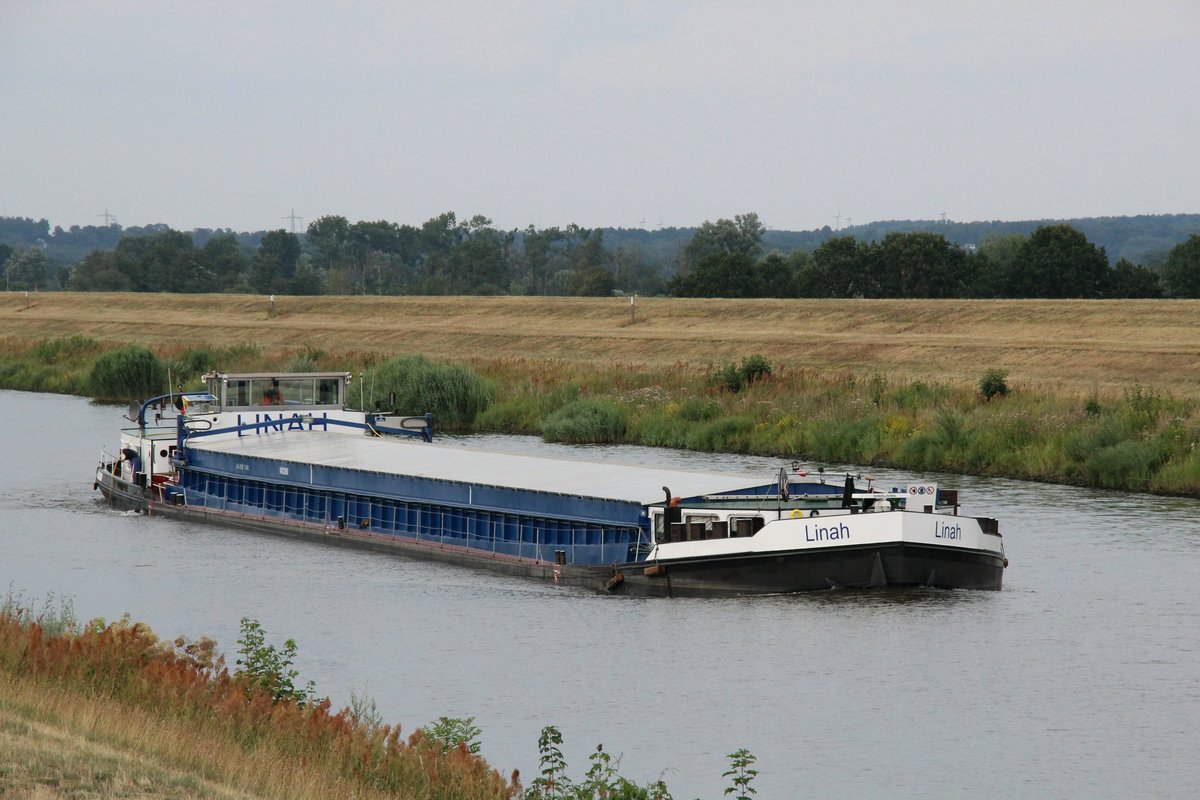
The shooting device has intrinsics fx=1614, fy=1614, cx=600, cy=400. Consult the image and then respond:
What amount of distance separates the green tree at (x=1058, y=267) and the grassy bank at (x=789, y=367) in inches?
505

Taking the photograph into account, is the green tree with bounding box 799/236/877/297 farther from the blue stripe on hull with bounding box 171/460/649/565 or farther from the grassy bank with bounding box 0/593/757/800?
the grassy bank with bounding box 0/593/757/800

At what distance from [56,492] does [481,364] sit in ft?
90.3

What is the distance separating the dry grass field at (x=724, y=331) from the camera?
56.5 m

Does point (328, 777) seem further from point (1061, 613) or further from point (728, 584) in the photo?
point (1061, 613)

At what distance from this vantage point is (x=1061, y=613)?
24.6 m

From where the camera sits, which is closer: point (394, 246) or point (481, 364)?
point (481, 364)

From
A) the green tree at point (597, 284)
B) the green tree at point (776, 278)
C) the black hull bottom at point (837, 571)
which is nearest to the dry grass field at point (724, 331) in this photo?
the green tree at point (776, 278)

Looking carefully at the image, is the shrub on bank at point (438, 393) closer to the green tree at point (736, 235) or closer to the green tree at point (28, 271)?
the green tree at point (736, 235)

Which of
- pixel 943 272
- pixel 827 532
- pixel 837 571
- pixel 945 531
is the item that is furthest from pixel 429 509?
pixel 943 272

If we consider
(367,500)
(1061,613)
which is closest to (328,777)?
(1061,613)

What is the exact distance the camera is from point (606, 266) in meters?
170

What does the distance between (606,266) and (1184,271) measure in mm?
90982

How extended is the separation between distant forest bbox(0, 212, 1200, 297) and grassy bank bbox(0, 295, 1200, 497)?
38.6 ft

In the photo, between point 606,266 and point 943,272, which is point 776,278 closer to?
point 943,272
